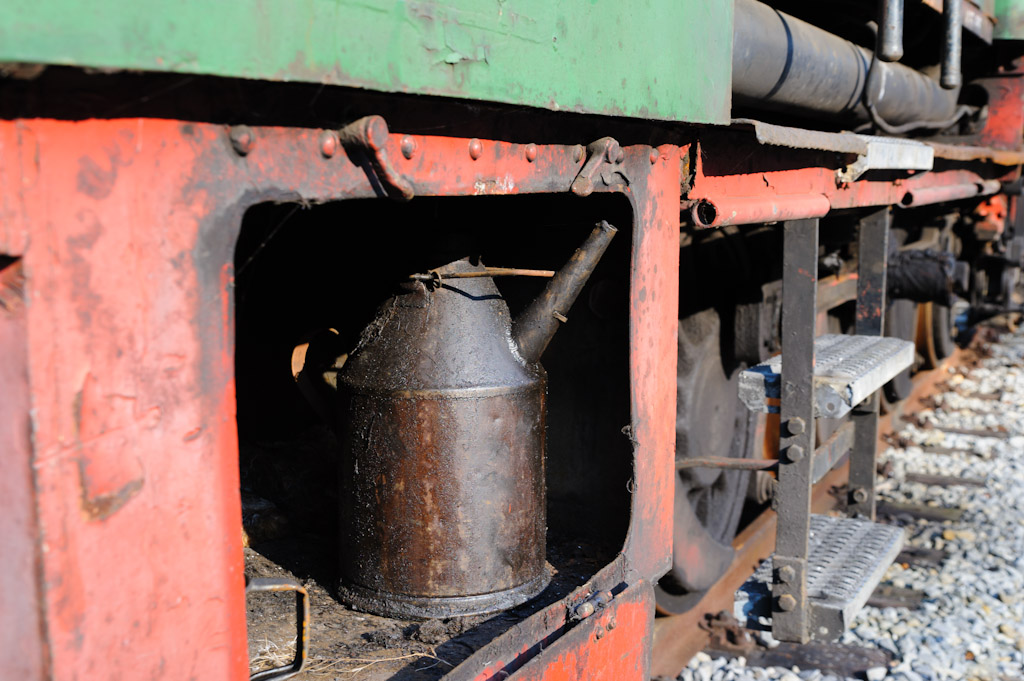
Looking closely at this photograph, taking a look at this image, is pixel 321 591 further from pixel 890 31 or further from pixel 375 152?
pixel 890 31

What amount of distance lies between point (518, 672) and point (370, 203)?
3.97 feet

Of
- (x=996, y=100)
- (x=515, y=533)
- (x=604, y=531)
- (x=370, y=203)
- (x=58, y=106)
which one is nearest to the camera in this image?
(x=58, y=106)

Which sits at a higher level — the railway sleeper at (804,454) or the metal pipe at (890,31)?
the metal pipe at (890,31)

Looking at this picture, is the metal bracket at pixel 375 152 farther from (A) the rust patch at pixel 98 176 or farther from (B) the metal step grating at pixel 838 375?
(B) the metal step grating at pixel 838 375

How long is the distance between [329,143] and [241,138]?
153 millimetres

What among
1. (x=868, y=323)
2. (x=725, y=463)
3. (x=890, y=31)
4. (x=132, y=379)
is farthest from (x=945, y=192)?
(x=132, y=379)

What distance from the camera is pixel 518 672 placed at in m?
1.75

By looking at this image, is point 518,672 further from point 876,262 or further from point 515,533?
point 876,262

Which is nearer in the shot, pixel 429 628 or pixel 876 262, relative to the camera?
pixel 429 628

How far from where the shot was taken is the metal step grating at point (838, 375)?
321 cm

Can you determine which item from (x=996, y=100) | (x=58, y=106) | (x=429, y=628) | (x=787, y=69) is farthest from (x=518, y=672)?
(x=996, y=100)

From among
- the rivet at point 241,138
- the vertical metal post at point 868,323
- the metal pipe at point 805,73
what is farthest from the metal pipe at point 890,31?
the vertical metal post at point 868,323

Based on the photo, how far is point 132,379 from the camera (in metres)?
1.10

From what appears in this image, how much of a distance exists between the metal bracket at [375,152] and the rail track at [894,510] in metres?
2.51
